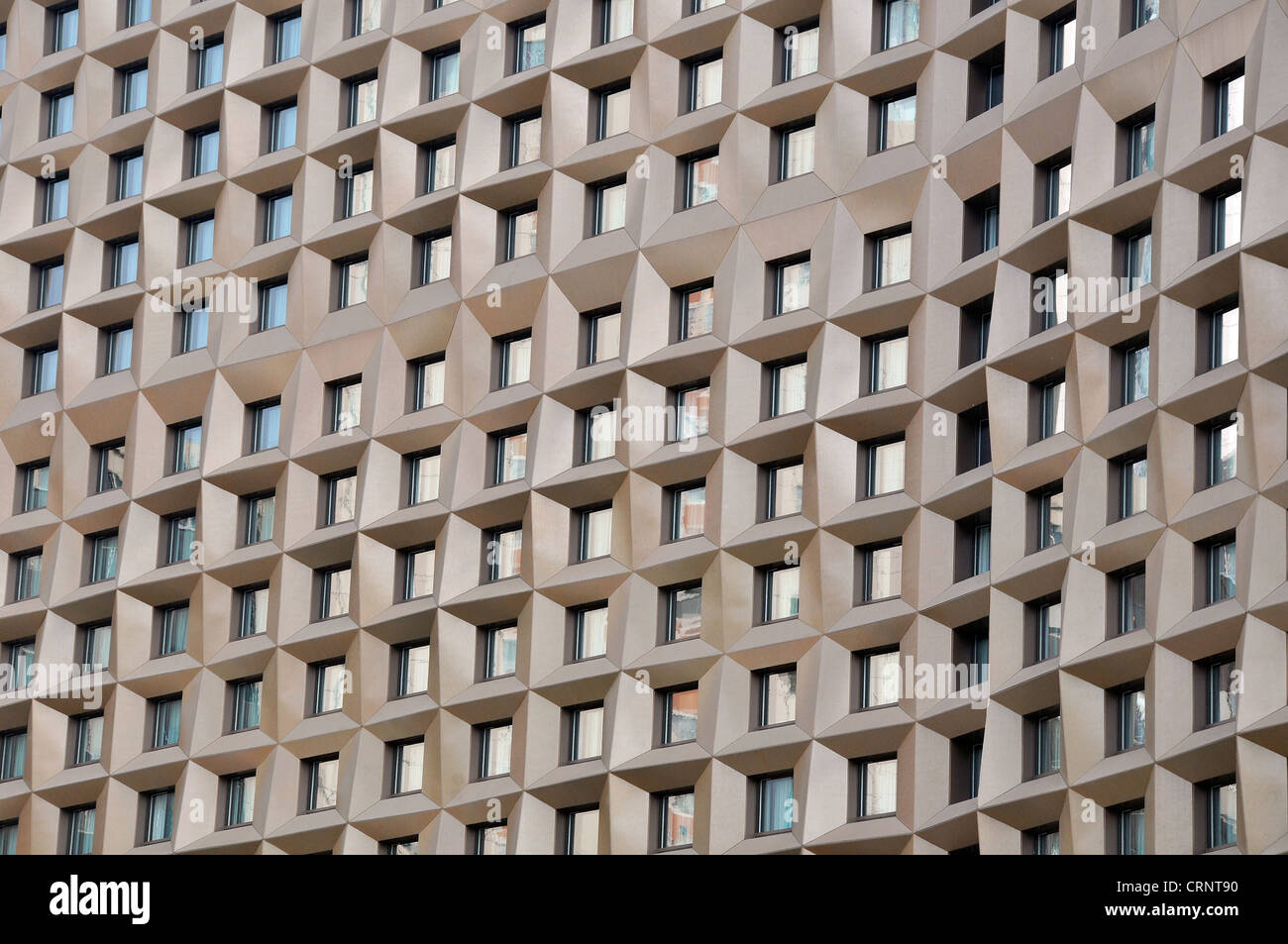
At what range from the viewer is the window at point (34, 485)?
63.2m

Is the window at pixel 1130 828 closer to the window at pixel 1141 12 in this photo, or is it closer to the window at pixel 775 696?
the window at pixel 775 696

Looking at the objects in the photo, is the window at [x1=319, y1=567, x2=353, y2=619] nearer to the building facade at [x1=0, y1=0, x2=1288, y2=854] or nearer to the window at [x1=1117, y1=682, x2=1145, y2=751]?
the building facade at [x1=0, y1=0, x2=1288, y2=854]

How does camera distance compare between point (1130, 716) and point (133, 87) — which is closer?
point (1130, 716)

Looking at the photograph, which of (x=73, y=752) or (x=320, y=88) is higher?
(x=320, y=88)

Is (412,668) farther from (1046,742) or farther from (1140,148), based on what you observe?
(1140,148)

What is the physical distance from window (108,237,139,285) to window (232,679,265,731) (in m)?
12.1

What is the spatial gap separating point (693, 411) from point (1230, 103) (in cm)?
1431

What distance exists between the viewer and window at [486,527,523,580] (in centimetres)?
5531

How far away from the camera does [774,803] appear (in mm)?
50281

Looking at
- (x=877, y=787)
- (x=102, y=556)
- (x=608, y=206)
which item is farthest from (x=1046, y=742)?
(x=102, y=556)
